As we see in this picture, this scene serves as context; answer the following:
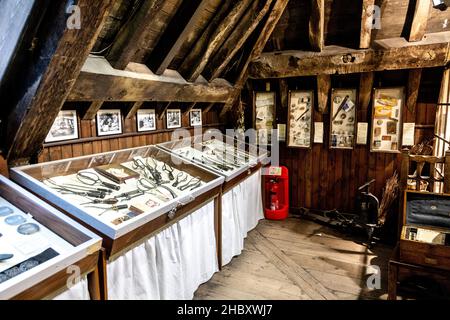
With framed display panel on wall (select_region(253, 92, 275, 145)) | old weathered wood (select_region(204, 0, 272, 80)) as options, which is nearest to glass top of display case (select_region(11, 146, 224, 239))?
old weathered wood (select_region(204, 0, 272, 80))

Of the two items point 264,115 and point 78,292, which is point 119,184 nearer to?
point 78,292

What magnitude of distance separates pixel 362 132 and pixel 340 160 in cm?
49

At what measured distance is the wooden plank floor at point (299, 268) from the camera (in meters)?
2.65

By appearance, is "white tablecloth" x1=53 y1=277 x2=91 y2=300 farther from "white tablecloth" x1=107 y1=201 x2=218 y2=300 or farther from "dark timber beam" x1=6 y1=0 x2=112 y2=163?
"dark timber beam" x1=6 y1=0 x2=112 y2=163

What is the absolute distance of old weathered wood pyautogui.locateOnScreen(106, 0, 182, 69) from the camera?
2025 mm

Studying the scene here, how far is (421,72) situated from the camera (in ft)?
11.5

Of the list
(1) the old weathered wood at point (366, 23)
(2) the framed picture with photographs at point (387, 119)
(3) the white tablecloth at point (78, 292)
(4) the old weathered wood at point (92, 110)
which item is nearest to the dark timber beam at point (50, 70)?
(4) the old weathered wood at point (92, 110)

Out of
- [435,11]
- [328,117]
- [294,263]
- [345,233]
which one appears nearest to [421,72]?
[435,11]

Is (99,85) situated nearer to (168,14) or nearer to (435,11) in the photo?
(168,14)

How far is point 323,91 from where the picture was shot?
4.00m

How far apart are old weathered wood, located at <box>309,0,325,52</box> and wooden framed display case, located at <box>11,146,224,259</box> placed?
7.00 ft

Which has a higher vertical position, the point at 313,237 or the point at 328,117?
the point at 328,117

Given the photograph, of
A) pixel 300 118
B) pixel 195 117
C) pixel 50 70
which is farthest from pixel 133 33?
pixel 300 118
